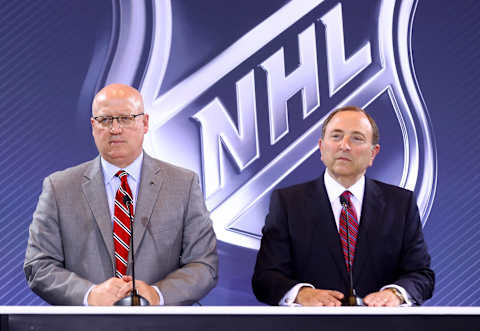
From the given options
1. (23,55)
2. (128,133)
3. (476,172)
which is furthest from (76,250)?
(476,172)

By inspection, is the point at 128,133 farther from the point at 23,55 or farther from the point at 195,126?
the point at 23,55

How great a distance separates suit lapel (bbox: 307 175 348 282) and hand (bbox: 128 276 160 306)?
80 cm

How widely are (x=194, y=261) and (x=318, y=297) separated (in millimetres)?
618

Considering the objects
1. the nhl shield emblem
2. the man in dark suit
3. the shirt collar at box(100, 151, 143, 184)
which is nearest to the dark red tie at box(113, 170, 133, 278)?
the shirt collar at box(100, 151, 143, 184)

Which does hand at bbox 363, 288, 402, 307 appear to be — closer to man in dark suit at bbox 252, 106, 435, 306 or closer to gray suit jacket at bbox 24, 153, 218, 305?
man in dark suit at bbox 252, 106, 435, 306

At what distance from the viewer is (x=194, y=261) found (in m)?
3.16

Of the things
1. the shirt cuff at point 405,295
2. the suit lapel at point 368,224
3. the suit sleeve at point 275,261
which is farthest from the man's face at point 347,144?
the shirt cuff at point 405,295

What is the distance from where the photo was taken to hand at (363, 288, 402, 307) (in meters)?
2.81

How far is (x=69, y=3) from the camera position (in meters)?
4.27

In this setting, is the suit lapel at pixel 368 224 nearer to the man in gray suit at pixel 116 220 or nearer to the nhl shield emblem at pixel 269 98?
the man in gray suit at pixel 116 220

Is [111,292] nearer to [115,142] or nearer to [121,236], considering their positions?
[121,236]

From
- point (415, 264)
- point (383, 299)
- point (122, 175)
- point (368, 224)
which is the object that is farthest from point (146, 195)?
point (415, 264)

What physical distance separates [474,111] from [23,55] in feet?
9.25

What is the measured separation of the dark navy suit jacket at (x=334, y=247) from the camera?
3203mm
